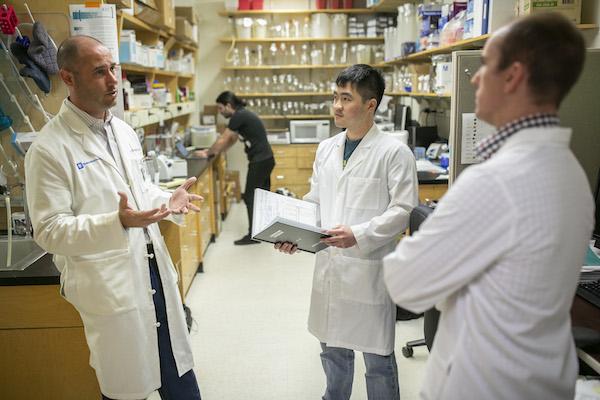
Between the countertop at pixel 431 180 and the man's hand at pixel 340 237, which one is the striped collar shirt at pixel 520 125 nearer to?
the man's hand at pixel 340 237

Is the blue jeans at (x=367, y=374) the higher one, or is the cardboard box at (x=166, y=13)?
the cardboard box at (x=166, y=13)

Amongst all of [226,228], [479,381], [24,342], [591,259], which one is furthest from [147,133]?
[479,381]

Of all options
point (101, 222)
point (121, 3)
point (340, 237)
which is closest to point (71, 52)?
point (101, 222)

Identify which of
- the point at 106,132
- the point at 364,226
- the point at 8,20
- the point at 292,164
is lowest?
the point at 292,164

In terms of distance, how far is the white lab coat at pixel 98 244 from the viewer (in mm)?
1460

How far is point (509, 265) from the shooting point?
90cm

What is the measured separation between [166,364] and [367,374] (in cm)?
76

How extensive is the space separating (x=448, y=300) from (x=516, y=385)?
0.20 meters

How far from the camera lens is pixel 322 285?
188 centimetres

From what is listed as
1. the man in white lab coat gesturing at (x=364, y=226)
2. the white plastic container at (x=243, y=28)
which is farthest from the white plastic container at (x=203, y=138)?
the man in white lab coat gesturing at (x=364, y=226)

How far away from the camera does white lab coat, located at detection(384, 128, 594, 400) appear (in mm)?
882

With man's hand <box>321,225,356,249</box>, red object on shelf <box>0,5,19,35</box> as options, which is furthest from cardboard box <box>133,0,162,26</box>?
man's hand <box>321,225,356,249</box>

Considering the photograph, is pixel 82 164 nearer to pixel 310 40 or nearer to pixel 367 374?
pixel 367 374

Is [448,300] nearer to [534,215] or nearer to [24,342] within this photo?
[534,215]
